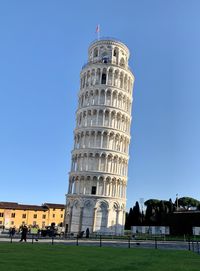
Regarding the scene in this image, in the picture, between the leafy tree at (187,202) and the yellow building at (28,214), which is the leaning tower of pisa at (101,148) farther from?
the leafy tree at (187,202)

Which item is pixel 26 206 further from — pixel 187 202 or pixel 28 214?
pixel 187 202

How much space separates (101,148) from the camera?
2761 inches

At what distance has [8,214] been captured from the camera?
119312 mm

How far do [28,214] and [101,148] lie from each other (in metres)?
62.9

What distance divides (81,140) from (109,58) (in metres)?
20.4

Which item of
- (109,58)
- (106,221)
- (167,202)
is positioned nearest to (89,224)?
(106,221)

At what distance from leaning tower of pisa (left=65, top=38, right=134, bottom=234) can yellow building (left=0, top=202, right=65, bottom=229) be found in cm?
5163

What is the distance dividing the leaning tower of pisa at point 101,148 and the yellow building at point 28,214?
51626 mm

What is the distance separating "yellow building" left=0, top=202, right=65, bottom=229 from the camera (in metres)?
119

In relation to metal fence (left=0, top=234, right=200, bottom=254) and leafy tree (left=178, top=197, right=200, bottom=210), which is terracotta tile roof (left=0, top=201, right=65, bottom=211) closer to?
leafy tree (left=178, top=197, right=200, bottom=210)

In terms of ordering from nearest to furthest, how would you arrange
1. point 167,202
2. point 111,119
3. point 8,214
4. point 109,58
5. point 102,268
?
point 102,268 → point 111,119 → point 109,58 → point 167,202 → point 8,214

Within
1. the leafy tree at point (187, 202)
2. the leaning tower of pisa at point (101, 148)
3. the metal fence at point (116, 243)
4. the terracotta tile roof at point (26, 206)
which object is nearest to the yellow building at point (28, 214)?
the terracotta tile roof at point (26, 206)

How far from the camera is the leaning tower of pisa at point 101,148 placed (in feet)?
225

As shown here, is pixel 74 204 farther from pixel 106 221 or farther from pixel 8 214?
pixel 8 214
